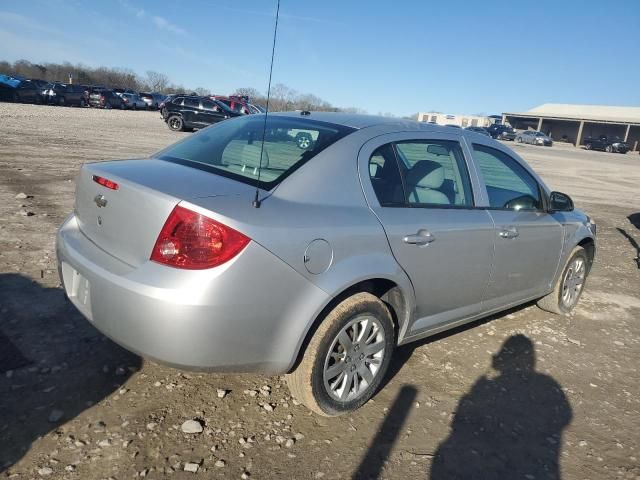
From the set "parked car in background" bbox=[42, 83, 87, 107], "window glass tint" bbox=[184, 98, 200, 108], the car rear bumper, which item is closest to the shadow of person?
the car rear bumper

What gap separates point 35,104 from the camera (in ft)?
112

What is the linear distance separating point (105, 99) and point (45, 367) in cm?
4304

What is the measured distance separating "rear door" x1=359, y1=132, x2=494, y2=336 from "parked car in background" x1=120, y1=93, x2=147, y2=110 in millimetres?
45796

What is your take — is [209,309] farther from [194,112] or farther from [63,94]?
[63,94]

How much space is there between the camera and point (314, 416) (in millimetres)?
2973

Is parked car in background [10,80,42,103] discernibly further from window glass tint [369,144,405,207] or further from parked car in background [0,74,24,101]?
window glass tint [369,144,405,207]

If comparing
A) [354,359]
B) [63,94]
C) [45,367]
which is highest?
[63,94]

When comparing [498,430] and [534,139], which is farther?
[534,139]

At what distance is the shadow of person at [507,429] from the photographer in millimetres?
2650

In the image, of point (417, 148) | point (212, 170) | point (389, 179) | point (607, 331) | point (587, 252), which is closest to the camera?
point (212, 170)

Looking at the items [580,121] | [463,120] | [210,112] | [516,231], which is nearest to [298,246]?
[516,231]

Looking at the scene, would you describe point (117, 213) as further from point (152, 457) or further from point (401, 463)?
point (401, 463)

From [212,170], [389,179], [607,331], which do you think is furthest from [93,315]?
[607,331]

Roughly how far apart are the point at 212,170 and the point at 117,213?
58cm
